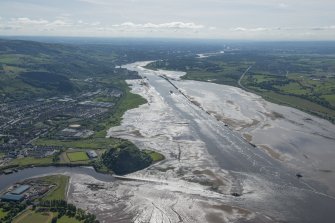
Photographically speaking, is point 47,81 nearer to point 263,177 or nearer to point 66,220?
point 263,177

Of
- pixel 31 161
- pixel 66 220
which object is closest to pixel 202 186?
pixel 66 220

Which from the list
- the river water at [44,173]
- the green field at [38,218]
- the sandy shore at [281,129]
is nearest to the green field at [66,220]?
the green field at [38,218]

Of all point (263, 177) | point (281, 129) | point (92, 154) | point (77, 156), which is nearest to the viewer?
point (263, 177)

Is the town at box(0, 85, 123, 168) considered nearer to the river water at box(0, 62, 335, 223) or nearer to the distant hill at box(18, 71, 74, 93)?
the river water at box(0, 62, 335, 223)

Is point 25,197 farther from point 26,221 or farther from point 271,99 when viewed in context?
point 271,99

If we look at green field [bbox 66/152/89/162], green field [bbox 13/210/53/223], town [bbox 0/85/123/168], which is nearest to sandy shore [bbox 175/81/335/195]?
town [bbox 0/85/123/168]

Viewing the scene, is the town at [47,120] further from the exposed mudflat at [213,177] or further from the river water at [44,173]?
the exposed mudflat at [213,177]
